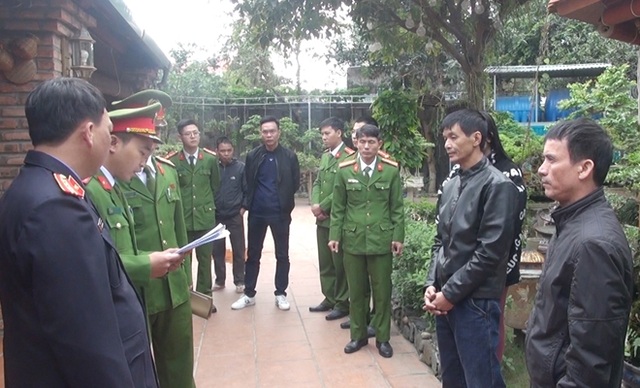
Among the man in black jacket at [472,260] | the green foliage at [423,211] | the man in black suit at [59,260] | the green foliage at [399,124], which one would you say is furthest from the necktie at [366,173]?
the green foliage at [423,211]

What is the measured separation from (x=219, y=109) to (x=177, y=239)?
1396cm

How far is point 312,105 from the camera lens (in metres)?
16.4

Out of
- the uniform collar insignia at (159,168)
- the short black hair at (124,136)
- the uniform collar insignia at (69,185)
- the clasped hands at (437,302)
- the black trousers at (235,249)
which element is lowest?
the black trousers at (235,249)

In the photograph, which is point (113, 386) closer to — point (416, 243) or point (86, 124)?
point (86, 124)

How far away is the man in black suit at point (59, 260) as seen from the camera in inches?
54.4

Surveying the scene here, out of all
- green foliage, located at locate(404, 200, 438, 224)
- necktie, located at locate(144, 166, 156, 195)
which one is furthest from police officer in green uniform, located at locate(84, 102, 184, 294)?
green foliage, located at locate(404, 200, 438, 224)

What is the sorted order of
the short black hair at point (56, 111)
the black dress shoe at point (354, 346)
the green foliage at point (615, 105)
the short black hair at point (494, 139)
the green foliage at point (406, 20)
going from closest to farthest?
the short black hair at point (56, 111) → the short black hair at point (494, 139) → the black dress shoe at point (354, 346) → the green foliage at point (615, 105) → the green foliage at point (406, 20)

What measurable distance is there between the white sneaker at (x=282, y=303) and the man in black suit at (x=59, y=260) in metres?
3.85

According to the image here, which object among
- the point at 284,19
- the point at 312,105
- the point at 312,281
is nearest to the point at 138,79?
the point at 284,19

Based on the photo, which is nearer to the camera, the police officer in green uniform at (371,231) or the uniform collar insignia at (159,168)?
the uniform collar insignia at (159,168)

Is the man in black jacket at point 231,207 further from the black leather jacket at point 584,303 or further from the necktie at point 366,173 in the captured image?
the black leather jacket at point 584,303

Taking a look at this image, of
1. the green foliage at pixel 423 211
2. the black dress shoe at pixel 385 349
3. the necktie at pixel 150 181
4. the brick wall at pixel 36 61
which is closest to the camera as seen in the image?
the necktie at pixel 150 181

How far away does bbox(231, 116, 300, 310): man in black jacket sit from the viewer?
5406 millimetres

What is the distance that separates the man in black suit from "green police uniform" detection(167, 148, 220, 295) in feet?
12.1
